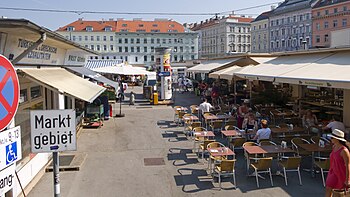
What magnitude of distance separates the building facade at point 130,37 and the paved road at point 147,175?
82.0 metres

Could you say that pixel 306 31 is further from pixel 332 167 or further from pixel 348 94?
pixel 332 167

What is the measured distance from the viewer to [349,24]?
6894cm

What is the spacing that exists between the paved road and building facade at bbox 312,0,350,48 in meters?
63.1

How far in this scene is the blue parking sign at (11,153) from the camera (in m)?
2.93

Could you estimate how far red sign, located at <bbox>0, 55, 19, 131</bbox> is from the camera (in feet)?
9.18

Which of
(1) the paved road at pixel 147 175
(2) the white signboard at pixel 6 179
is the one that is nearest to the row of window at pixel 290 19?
(1) the paved road at pixel 147 175

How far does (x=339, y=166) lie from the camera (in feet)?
21.7

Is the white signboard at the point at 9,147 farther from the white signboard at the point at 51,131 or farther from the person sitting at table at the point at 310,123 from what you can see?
the person sitting at table at the point at 310,123

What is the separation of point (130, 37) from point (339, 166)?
92502 millimetres

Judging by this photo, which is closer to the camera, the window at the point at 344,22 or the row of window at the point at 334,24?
the window at the point at 344,22

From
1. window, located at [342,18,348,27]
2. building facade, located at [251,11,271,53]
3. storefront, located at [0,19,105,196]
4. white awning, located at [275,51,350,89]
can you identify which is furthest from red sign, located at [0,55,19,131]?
building facade, located at [251,11,271,53]

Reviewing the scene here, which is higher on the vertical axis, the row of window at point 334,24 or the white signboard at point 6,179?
the row of window at point 334,24

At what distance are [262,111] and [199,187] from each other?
10.3 meters

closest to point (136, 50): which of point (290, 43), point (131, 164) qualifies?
point (290, 43)
